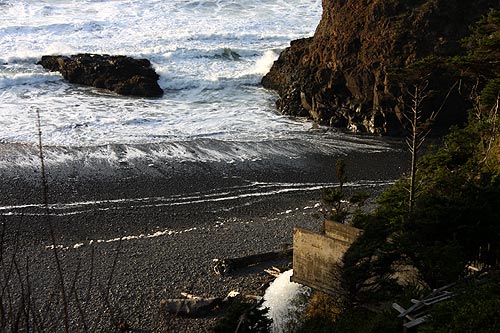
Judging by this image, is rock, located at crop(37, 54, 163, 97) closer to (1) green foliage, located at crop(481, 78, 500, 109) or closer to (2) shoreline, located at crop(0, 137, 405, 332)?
(2) shoreline, located at crop(0, 137, 405, 332)

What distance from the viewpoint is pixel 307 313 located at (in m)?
11.1

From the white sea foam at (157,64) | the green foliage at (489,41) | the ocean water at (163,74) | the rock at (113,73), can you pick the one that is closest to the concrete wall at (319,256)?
the green foliage at (489,41)

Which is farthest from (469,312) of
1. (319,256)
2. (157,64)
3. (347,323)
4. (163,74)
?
(157,64)

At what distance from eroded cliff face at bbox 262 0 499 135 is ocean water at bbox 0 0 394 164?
165 cm

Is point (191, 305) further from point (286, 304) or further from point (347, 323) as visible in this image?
point (347, 323)

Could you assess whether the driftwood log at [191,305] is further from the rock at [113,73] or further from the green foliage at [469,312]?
the rock at [113,73]

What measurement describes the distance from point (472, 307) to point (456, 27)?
20.5 meters

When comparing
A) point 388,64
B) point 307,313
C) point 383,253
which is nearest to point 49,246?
point 307,313

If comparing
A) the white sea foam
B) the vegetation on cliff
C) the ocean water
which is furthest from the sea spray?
the white sea foam

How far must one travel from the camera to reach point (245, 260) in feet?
45.7

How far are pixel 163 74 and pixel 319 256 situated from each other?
75.7ft

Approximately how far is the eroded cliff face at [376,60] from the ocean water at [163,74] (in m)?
1.65

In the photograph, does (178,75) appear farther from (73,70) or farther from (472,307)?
(472,307)

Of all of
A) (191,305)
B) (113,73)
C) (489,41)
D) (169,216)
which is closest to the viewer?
(191,305)
